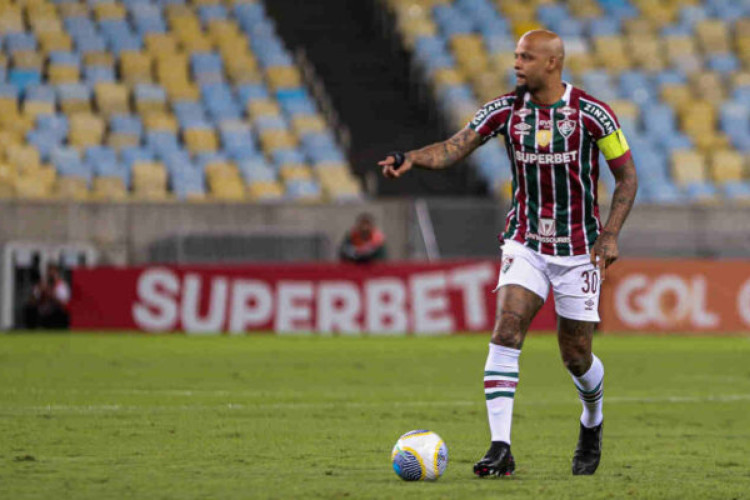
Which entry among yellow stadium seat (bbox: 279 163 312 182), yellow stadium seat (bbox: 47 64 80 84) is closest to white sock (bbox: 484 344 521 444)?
yellow stadium seat (bbox: 279 163 312 182)

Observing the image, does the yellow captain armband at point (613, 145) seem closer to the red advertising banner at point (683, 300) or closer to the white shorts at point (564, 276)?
the white shorts at point (564, 276)

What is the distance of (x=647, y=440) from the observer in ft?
28.1

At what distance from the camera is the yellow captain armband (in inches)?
275

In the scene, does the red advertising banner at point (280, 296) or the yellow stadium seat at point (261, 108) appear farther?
the yellow stadium seat at point (261, 108)

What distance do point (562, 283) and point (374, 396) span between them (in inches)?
174

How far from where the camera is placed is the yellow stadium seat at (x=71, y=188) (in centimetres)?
2212

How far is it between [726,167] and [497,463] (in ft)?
65.6

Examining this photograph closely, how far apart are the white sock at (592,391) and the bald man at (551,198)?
0.13ft

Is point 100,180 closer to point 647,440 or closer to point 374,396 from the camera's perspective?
point 374,396

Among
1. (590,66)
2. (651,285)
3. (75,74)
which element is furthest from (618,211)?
(590,66)

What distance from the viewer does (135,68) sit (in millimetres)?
24859

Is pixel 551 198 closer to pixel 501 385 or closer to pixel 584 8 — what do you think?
pixel 501 385

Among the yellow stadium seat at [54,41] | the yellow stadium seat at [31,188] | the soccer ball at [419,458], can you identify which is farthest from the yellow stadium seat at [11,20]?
the soccer ball at [419,458]

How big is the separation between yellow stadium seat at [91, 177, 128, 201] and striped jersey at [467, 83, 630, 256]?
15.6 meters
